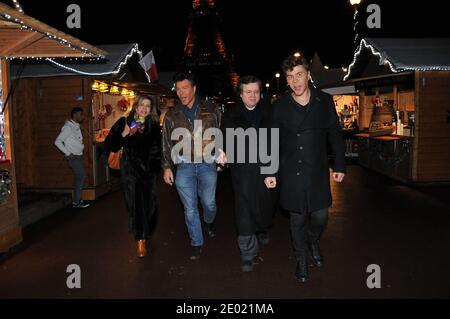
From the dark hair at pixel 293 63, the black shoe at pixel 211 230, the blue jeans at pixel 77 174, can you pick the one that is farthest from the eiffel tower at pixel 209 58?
the dark hair at pixel 293 63

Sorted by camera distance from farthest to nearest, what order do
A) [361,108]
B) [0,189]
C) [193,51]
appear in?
[193,51] → [361,108] → [0,189]

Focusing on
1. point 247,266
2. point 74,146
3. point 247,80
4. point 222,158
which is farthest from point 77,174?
point 247,80

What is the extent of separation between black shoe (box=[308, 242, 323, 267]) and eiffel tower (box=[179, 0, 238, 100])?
65476 mm

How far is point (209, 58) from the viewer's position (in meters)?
84.8

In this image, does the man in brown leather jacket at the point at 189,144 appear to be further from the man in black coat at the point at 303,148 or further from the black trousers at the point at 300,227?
the black trousers at the point at 300,227

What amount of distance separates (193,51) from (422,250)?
69015mm

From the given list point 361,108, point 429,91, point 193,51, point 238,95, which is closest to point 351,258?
point 238,95

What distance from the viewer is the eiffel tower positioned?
229 feet

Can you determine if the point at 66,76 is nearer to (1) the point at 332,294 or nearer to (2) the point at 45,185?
(2) the point at 45,185

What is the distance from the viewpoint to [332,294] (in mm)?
4301

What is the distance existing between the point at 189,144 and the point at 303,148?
4.54ft

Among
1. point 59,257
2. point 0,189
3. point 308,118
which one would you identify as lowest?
point 59,257

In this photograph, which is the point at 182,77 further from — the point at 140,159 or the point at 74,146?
the point at 74,146

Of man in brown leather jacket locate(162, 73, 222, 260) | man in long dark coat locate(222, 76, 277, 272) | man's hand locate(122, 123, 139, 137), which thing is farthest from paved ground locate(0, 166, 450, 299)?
man's hand locate(122, 123, 139, 137)
